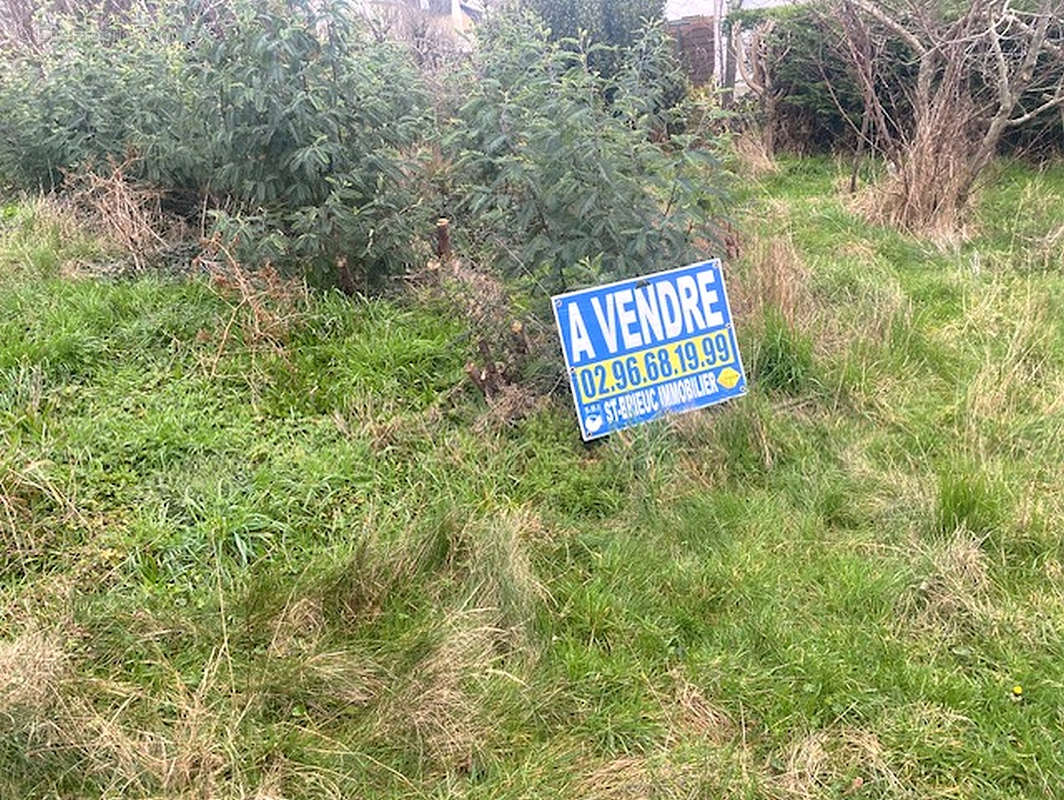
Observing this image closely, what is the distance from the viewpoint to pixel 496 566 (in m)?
2.36

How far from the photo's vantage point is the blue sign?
293cm

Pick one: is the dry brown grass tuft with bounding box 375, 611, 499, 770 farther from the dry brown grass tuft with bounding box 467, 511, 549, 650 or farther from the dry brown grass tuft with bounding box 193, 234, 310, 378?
the dry brown grass tuft with bounding box 193, 234, 310, 378

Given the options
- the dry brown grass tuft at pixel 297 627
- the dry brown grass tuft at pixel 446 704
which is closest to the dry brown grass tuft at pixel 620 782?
the dry brown grass tuft at pixel 446 704

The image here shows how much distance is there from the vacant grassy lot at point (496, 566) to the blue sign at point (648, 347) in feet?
0.39

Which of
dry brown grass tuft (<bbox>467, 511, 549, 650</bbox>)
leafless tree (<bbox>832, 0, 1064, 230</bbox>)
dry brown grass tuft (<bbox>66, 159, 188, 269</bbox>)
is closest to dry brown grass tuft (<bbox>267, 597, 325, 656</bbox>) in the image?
dry brown grass tuft (<bbox>467, 511, 549, 650</bbox>)

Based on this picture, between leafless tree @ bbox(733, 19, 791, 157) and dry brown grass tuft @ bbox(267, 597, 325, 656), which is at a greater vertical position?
leafless tree @ bbox(733, 19, 791, 157)

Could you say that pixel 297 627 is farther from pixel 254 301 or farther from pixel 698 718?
pixel 254 301

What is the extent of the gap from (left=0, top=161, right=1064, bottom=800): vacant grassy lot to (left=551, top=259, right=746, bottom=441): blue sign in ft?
0.39

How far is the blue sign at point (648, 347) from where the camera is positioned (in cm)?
293

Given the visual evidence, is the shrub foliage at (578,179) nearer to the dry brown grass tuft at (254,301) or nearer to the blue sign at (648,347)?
the blue sign at (648,347)

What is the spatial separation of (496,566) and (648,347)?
1096 mm

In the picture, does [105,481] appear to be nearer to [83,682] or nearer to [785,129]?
[83,682]

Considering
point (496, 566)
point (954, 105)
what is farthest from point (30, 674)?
point (954, 105)

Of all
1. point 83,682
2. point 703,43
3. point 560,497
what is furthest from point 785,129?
point 83,682
